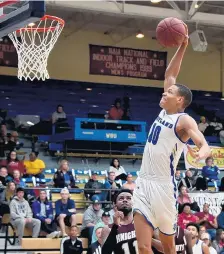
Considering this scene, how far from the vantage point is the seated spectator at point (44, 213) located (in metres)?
12.1

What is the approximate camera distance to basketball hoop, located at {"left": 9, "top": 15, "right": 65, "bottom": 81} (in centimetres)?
963

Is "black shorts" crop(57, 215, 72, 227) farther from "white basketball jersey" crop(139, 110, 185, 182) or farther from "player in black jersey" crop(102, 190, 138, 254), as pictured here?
"white basketball jersey" crop(139, 110, 185, 182)

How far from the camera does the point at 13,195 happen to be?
1242 centimetres

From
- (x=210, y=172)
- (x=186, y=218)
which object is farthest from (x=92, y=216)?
(x=210, y=172)

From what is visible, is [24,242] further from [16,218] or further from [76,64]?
[76,64]

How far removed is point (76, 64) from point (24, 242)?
12.0 m

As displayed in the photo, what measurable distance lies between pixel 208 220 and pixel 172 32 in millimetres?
8670

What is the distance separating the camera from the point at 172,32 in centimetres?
576

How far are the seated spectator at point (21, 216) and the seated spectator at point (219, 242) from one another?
3.44 metres

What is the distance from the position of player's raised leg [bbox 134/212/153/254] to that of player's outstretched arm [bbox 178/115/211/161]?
0.80 meters

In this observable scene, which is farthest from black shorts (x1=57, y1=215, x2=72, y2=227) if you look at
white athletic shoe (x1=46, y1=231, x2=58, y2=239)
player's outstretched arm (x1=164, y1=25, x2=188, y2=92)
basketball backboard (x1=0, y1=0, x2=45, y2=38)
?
player's outstretched arm (x1=164, y1=25, x2=188, y2=92)

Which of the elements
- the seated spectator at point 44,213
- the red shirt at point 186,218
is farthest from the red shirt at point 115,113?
the seated spectator at point 44,213

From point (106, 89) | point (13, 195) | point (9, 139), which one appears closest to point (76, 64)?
point (106, 89)

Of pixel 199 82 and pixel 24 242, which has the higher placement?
pixel 199 82
